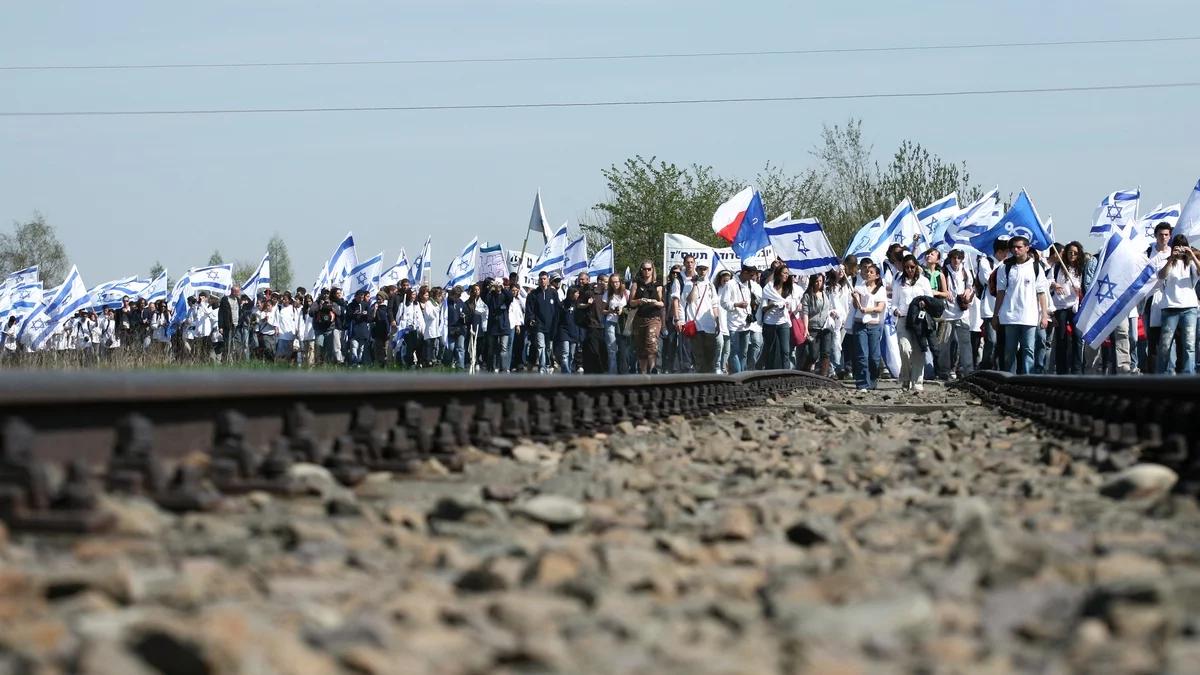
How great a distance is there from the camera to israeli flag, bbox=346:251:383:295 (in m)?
43.6

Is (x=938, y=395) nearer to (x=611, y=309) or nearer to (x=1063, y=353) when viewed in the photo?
(x=1063, y=353)

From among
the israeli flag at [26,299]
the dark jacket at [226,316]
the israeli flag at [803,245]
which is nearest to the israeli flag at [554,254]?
the dark jacket at [226,316]

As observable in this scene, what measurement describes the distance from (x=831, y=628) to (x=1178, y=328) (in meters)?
16.1

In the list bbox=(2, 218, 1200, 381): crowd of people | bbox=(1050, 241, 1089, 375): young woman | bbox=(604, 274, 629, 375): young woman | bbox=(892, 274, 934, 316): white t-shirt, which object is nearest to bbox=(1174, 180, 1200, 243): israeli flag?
bbox=(2, 218, 1200, 381): crowd of people

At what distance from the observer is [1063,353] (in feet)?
71.7

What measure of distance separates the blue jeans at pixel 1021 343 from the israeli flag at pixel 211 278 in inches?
1287

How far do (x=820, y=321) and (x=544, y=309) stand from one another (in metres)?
7.29

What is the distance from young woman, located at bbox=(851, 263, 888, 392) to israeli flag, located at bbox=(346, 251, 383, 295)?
2419 centimetres

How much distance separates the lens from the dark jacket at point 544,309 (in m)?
30.3

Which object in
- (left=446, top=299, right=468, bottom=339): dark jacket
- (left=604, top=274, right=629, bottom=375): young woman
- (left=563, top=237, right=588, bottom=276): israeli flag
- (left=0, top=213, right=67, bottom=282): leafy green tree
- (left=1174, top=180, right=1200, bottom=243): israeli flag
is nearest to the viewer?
(left=1174, top=180, right=1200, bottom=243): israeli flag

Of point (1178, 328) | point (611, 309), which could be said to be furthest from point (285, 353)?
point (1178, 328)

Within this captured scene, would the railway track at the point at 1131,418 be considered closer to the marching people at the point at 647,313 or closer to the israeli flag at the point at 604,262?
the marching people at the point at 647,313

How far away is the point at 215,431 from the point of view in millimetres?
4891

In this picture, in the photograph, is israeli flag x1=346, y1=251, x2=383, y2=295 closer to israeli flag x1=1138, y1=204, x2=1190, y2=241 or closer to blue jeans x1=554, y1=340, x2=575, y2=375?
blue jeans x1=554, y1=340, x2=575, y2=375
